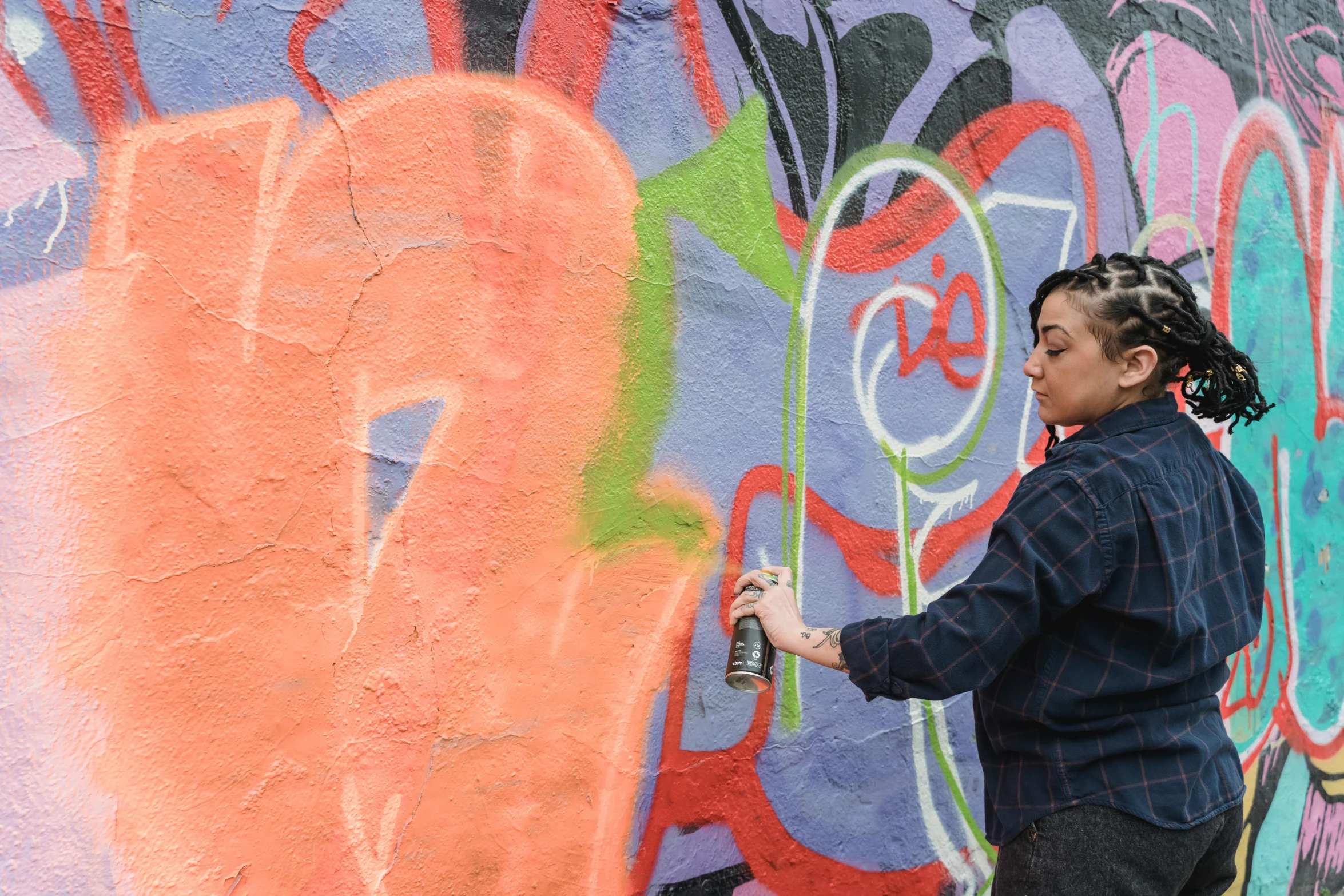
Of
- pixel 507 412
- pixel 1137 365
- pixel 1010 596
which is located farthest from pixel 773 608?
pixel 1137 365

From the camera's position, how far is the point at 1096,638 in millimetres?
1535

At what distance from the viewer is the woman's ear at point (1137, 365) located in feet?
5.26

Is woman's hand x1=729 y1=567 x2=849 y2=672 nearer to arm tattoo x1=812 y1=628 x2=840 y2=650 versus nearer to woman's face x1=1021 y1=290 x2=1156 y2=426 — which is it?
arm tattoo x1=812 y1=628 x2=840 y2=650

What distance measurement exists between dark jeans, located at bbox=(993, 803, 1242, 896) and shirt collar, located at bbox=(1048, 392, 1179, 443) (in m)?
0.61

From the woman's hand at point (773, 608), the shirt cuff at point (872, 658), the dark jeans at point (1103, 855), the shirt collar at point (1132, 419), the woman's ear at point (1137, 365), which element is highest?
the woman's ear at point (1137, 365)

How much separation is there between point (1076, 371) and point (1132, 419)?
0.40ft

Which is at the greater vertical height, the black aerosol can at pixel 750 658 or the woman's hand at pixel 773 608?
the woman's hand at pixel 773 608

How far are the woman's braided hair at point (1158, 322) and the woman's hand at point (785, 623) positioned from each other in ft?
2.23

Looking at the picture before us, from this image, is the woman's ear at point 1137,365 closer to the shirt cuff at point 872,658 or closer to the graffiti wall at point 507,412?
the shirt cuff at point 872,658

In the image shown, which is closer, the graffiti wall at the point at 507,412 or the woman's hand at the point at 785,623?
the graffiti wall at the point at 507,412

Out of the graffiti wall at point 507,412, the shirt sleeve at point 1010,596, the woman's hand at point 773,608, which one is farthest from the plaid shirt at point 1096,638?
the graffiti wall at point 507,412

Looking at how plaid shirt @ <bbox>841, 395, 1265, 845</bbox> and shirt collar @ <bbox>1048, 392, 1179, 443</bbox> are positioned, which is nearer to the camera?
plaid shirt @ <bbox>841, 395, 1265, 845</bbox>

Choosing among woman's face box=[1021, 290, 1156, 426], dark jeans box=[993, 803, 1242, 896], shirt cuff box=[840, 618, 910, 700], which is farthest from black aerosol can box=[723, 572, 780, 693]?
woman's face box=[1021, 290, 1156, 426]

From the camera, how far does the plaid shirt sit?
147 cm
